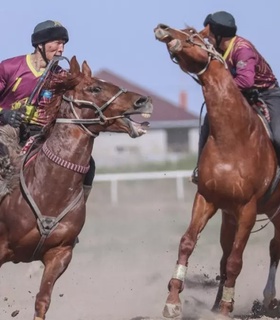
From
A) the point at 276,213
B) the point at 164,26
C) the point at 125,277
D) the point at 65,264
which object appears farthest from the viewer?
the point at 125,277

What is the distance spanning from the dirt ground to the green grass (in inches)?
294

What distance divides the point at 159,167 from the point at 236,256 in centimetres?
1750

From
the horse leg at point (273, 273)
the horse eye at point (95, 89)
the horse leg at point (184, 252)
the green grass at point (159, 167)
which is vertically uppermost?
the horse eye at point (95, 89)

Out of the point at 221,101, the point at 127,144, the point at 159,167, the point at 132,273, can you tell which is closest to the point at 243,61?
the point at 221,101

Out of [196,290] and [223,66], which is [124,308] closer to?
[196,290]

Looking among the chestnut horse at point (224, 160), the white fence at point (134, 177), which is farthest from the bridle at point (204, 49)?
the white fence at point (134, 177)

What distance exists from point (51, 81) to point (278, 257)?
3.25m

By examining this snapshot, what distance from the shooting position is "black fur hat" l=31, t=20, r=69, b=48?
28.9 feet

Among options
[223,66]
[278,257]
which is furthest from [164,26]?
[278,257]

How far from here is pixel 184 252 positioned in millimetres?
8969

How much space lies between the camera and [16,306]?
10.9 meters

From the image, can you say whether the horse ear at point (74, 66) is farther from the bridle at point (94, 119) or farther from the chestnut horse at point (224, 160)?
the chestnut horse at point (224, 160)

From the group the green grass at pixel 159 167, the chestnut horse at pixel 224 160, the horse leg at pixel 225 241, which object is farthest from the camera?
the green grass at pixel 159 167

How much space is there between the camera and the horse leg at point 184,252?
8664 mm
